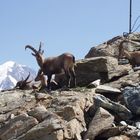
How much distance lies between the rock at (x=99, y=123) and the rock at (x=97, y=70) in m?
5.69

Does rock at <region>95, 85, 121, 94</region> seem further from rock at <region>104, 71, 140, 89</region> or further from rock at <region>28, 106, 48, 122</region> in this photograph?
rock at <region>28, 106, 48, 122</region>

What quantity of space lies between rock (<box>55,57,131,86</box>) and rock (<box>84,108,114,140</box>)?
5.69 m

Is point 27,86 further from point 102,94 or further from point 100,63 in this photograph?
point 102,94

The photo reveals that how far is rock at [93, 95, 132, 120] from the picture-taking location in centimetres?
1931

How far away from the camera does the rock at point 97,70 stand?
24375 mm

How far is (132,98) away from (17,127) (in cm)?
451

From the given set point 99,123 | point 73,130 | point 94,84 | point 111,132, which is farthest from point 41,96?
point 111,132

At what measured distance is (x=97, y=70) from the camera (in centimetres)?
2452

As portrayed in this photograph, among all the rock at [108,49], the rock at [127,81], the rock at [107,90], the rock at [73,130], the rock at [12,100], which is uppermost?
the rock at [107,90]

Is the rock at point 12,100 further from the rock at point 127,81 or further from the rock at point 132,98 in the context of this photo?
the rock at point 132,98

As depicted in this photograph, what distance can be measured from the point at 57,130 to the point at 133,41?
1602cm

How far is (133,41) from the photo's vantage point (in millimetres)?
33062

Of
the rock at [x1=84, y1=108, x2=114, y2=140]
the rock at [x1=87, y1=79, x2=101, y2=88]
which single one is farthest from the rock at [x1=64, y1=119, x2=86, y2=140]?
the rock at [x1=87, y1=79, x2=101, y2=88]

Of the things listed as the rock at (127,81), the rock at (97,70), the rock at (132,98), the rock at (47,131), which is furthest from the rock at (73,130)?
the rock at (97,70)
